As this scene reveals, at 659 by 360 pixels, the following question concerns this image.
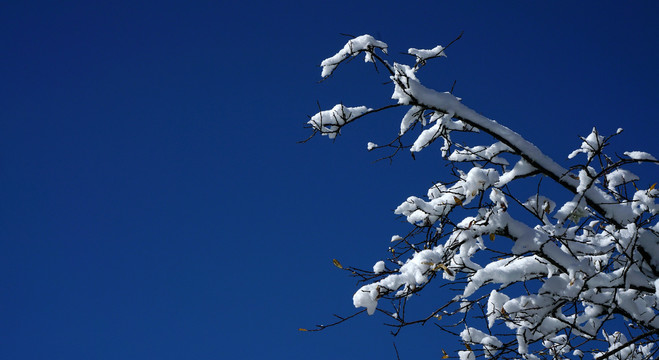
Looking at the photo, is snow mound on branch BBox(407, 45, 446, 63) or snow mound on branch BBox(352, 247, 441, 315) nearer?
snow mound on branch BBox(352, 247, 441, 315)

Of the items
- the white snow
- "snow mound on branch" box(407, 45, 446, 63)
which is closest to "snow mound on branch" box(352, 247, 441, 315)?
the white snow

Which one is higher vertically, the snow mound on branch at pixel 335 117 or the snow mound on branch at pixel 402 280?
the snow mound on branch at pixel 335 117

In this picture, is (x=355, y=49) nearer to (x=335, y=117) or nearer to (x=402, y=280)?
(x=335, y=117)

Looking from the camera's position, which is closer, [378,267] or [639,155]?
[639,155]

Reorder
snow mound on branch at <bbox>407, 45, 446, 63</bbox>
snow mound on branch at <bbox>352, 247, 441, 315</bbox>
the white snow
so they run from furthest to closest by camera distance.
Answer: the white snow → snow mound on branch at <bbox>407, 45, 446, 63</bbox> → snow mound on branch at <bbox>352, 247, 441, 315</bbox>

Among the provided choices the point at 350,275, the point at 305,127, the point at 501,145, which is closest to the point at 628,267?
the point at 501,145

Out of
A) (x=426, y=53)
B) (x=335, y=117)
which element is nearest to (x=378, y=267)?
(x=335, y=117)

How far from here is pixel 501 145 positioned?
3525 mm

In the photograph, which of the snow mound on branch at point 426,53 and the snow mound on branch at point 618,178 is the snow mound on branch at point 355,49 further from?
the snow mound on branch at point 618,178

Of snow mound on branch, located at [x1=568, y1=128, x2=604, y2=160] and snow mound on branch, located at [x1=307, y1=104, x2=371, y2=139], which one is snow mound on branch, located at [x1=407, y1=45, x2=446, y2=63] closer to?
snow mound on branch, located at [x1=307, y1=104, x2=371, y2=139]

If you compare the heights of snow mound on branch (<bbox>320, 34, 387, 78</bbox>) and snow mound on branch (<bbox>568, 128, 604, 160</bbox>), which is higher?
snow mound on branch (<bbox>320, 34, 387, 78</bbox>)

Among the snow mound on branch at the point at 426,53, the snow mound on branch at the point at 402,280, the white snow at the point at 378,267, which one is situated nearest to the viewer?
the snow mound on branch at the point at 402,280

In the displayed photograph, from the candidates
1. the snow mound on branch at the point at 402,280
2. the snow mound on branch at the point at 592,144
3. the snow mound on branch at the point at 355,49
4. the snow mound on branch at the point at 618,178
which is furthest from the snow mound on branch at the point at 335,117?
the snow mound on branch at the point at 618,178

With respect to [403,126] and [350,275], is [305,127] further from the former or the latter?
[350,275]
